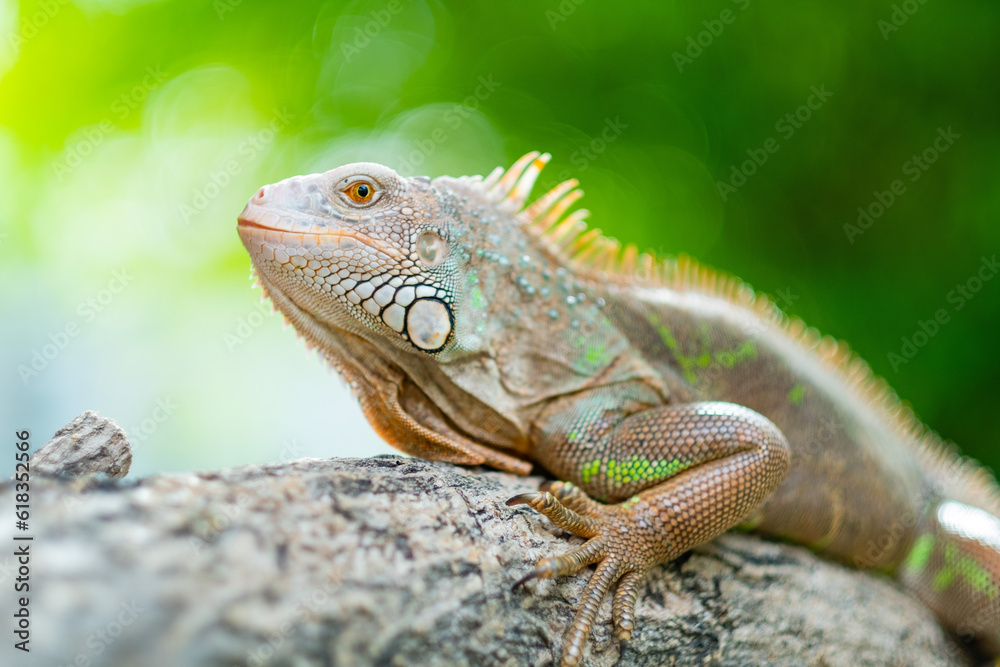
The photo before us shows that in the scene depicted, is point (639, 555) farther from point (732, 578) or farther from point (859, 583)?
point (859, 583)
